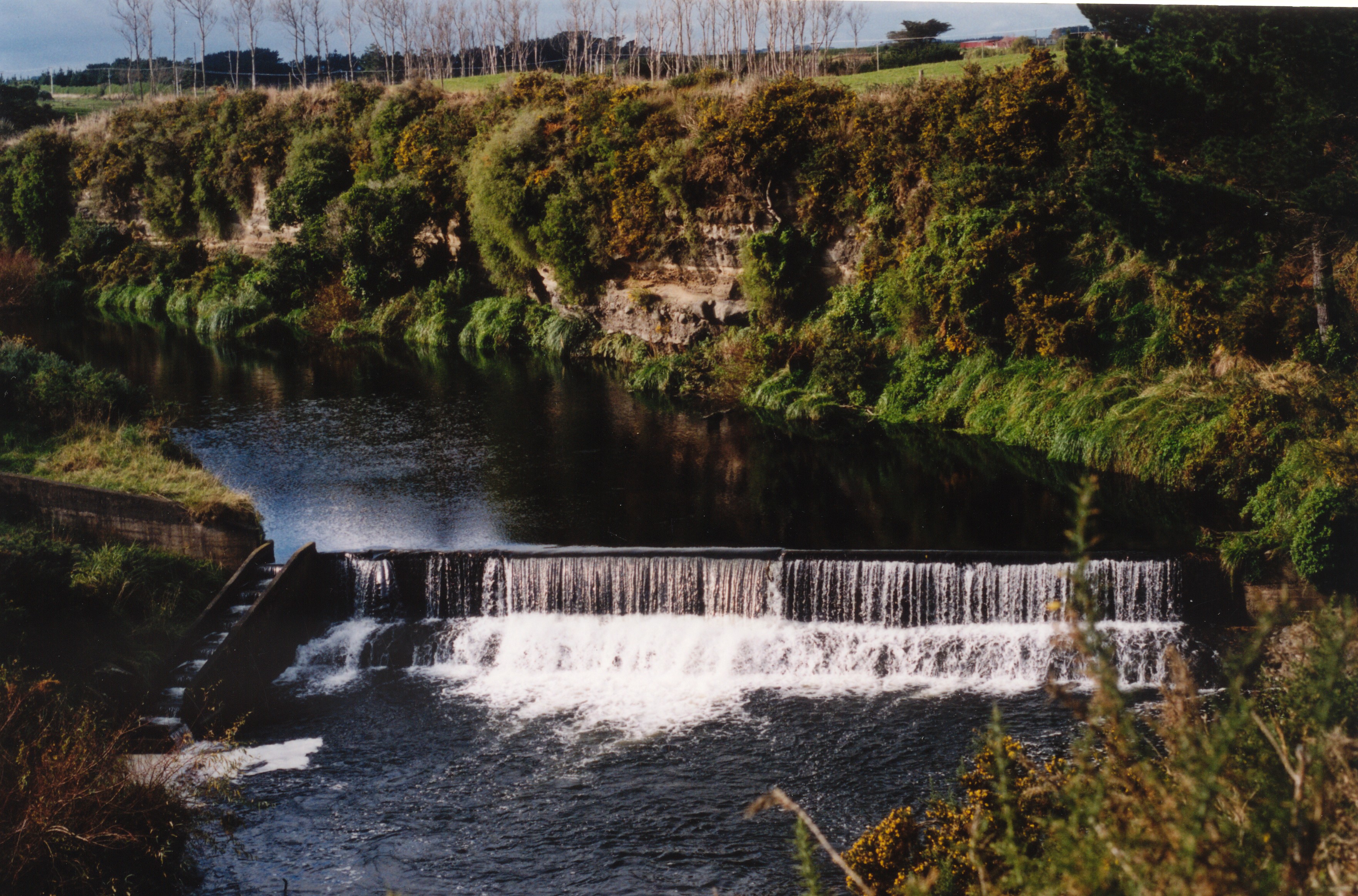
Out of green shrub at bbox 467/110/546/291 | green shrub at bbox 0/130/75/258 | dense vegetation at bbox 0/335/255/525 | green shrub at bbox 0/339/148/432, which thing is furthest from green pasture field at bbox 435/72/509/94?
dense vegetation at bbox 0/335/255/525

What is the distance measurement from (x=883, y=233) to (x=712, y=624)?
1357cm

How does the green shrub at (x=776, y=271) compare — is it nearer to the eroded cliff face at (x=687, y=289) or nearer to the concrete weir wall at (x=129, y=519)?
the eroded cliff face at (x=687, y=289)

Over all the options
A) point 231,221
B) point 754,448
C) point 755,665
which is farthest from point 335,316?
point 755,665

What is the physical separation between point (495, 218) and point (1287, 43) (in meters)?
22.7

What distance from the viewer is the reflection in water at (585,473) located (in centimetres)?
1470

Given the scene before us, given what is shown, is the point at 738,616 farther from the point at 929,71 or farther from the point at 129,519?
the point at 929,71

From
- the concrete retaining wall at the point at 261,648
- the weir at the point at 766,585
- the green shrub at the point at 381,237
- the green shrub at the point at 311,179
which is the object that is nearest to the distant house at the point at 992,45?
the weir at the point at 766,585

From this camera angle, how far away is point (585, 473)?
57.5ft

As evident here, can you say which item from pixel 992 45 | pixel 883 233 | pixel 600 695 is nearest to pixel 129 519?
pixel 600 695

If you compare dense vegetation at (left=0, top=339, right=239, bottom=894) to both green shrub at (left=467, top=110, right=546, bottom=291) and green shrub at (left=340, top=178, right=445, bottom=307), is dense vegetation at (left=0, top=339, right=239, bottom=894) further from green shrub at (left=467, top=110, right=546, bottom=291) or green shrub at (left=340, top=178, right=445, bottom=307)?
green shrub at (left=340, top=178, right=445, bottom=307)

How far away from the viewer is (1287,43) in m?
10.9

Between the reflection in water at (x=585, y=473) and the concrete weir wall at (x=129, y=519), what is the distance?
1043 mm

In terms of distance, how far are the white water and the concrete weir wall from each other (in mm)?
1782

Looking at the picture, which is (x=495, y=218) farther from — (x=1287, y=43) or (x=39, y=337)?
(x=1287, y=43)
